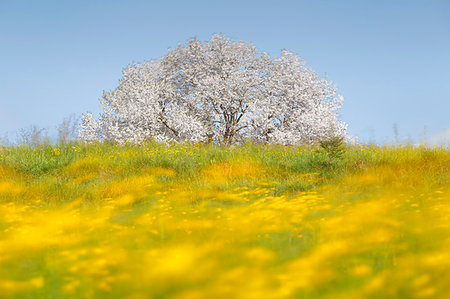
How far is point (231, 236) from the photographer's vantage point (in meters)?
4.44

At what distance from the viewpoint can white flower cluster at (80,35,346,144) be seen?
18.6 m

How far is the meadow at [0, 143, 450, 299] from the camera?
3254mm

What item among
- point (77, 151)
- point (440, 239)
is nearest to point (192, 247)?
point (440, 239)

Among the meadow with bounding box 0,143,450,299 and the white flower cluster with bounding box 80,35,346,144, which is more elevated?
the white flower cluster with bounding box 80,35,346,144

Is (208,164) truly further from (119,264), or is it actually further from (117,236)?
(119,264)

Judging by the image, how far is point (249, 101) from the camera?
19688mm

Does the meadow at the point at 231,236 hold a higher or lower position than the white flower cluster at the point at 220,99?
lower

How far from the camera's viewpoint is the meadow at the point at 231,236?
3254 mm

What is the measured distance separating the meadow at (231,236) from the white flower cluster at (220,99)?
9192 mm

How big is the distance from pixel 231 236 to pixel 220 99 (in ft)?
50.4

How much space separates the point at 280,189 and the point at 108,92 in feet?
46.8

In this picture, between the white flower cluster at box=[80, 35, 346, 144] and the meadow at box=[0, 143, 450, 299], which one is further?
the white flower cluster at box=[80, 35, 346, 144]

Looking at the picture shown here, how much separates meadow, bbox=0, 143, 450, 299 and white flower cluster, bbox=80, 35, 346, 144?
919 cm

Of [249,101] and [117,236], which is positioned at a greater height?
[249,101]
